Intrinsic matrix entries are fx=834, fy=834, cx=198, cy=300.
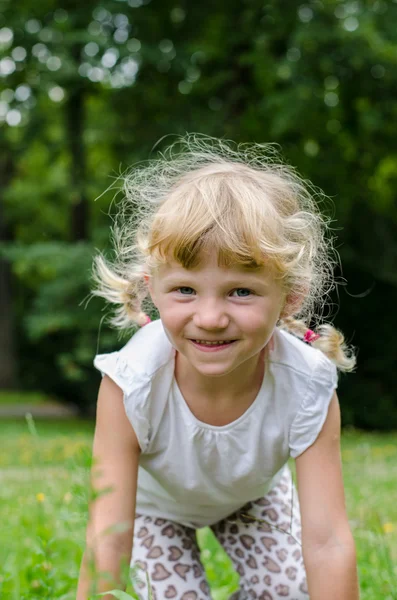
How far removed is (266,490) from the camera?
257cm

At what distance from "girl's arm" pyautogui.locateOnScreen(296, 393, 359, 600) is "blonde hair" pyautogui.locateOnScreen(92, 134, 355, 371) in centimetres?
36

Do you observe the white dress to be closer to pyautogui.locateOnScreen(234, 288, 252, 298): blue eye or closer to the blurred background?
pyautogui.locateOnScreen(234, 288, 252, 298): blue eye

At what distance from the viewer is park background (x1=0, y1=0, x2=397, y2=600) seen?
10.6 metres

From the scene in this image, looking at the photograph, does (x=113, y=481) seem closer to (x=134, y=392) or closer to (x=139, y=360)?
(x=134, y=392)

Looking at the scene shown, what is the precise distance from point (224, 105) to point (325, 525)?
10.6 m

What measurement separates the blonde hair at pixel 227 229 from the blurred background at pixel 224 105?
808 cm

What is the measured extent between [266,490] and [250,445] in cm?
36

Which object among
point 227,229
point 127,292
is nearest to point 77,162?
point 127,292

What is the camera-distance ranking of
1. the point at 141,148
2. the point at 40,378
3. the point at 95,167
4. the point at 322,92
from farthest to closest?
the point at 95,167 < the point at 40,378 < the point at 141,148 < the point at 322,92

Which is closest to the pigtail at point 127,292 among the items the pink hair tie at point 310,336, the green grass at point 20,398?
the pink hair tie at point 310,336

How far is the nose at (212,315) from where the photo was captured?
A: 1925 millimetres


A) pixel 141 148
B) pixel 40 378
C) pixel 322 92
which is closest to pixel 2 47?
pixel 141 148

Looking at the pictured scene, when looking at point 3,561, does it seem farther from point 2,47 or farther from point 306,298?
point 2,47

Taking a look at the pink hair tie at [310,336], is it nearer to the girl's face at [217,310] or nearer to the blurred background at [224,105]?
the girl's face at [217,310]
